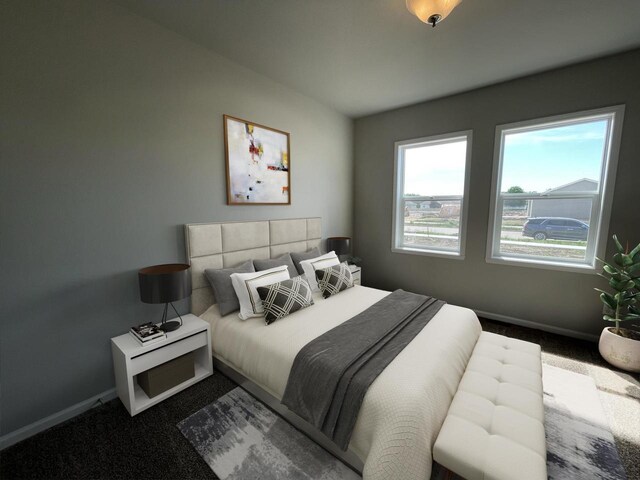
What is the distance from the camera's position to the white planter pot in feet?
7.20

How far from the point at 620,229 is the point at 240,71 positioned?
157 inches

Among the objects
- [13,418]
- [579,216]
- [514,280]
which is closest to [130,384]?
[13,418]

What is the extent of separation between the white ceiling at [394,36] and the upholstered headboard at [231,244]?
1.56 metres

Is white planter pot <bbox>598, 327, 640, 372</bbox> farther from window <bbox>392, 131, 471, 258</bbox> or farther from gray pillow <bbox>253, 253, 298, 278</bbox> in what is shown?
gray pillow <bbox>253, 253, 298, 278</bbox>

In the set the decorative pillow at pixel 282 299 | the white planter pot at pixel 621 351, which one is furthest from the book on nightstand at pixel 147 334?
the white planter pot at pixel 621 351

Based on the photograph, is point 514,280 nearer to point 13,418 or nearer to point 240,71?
point 240,71

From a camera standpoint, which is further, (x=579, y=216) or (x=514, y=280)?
(x=514, y=280)

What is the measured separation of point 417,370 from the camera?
146 cm

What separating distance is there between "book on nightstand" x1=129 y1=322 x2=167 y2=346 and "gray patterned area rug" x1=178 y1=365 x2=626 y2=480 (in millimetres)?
580

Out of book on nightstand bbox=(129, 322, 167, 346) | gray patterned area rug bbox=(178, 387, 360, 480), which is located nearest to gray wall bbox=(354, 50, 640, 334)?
gray patterned area rug bbox=(178, 387, 360, 480)

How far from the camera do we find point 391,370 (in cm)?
147

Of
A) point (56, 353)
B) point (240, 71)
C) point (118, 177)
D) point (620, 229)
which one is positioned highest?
point (240, 71)

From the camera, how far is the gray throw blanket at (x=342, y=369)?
53.7 inches

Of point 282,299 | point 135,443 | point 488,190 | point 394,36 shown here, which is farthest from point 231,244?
point 488,190
